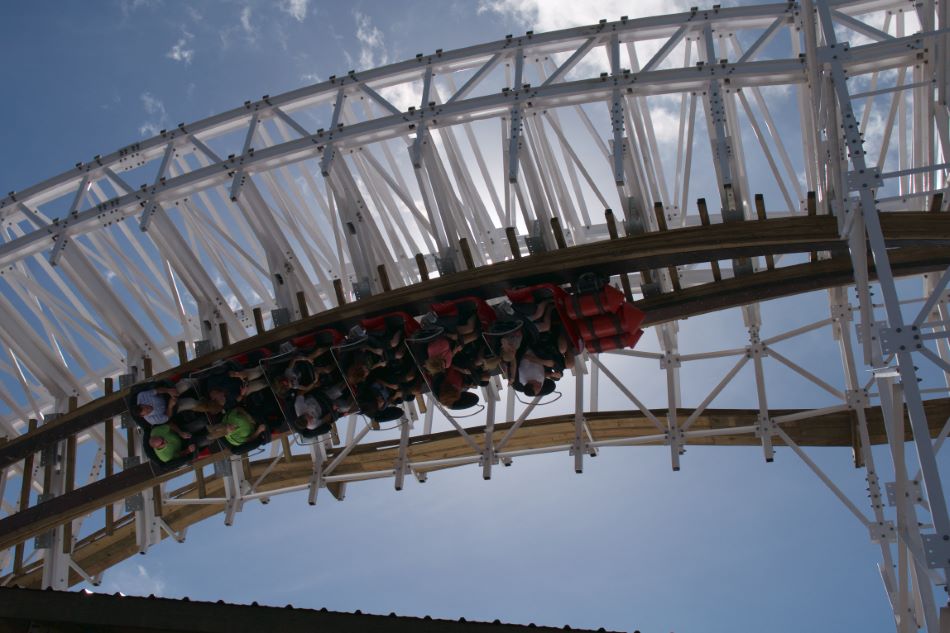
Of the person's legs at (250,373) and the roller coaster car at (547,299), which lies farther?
the person's legs at (250,373)

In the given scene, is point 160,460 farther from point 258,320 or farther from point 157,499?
point 258,320

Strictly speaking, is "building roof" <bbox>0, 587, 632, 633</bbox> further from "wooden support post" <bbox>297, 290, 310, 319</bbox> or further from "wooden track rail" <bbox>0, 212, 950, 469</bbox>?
"wooden support post" <bbox>297, 290, 310, 319</bbox>

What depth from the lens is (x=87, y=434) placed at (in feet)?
60.1

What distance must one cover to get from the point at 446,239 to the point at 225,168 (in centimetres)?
342

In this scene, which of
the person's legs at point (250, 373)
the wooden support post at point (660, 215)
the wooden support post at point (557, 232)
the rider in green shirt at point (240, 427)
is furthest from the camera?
the rider in green shirt at point (240, 427)

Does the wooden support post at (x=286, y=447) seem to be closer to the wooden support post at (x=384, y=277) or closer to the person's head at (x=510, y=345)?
the wooden support post at (x=384, y=277)

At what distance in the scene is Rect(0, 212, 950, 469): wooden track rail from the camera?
1236 centimetres

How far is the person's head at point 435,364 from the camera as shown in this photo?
12.9 meters

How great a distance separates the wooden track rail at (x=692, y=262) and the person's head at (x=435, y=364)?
1213 mm

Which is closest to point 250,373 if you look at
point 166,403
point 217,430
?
point 217,430

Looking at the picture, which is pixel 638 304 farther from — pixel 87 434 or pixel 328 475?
pixel 87 434

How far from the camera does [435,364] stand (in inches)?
510

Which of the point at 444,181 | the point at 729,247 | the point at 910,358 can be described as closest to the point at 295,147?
the point at 444,181

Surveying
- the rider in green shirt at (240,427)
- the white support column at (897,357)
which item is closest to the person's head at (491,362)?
the rider in green shirt at (240,427)
